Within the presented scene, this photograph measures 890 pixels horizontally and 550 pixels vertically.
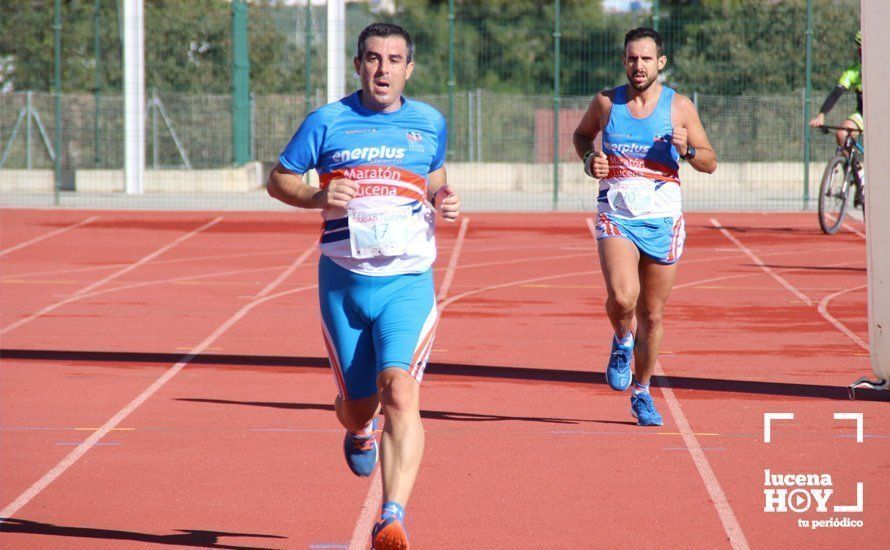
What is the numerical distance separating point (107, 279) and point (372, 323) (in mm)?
10477

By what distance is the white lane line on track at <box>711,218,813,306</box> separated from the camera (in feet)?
44.9

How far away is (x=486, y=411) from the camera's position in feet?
26.1

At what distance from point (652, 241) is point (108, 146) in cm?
2377

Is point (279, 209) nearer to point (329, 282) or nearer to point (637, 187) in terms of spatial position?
point (637, 187)

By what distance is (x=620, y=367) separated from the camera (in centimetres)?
752

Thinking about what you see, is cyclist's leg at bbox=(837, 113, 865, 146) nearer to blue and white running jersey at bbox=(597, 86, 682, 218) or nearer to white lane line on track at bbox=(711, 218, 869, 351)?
white lane line on track at bbox=(711, 218, 869, 351)

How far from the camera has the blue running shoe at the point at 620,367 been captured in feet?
24.6

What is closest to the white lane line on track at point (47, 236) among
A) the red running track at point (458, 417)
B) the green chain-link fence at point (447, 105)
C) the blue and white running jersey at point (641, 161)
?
the red running track at point (458, 417)

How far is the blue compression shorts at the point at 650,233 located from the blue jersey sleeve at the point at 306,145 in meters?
2.55

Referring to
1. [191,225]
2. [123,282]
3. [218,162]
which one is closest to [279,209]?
[191,225]

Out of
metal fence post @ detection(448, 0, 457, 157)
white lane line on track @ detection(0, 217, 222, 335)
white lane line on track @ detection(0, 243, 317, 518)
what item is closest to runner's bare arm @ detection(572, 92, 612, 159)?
white lane line on track @ detection(0, 243, 317, 518)

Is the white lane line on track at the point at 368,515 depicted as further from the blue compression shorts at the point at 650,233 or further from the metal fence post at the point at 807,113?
the metal fence post at the point at 807,113

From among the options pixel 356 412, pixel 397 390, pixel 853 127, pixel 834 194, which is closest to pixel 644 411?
pixel 356 412

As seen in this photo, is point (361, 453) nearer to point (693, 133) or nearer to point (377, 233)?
point (377, 233)
